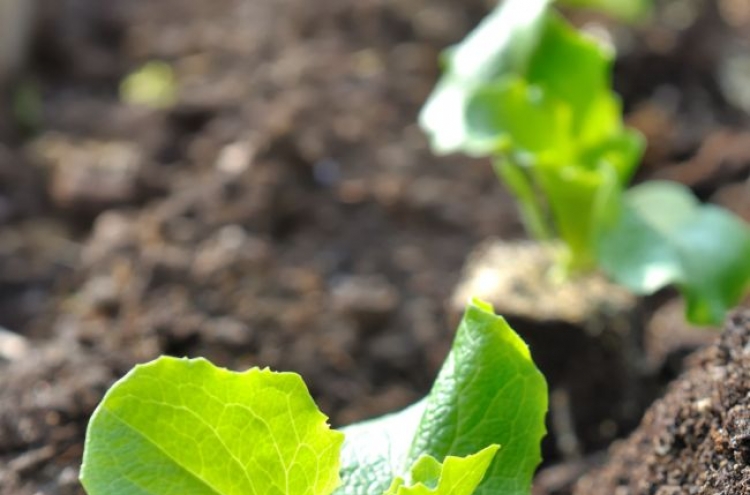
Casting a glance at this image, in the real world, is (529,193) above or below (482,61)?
below

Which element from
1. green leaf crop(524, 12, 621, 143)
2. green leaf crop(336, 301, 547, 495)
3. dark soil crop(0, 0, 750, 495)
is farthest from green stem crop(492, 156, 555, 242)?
green leaf crop(336, 301, 547, 495)

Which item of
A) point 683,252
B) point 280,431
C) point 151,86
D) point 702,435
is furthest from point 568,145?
point 151,86

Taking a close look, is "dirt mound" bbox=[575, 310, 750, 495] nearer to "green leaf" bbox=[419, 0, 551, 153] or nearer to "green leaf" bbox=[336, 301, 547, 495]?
"green leaf" bbox=[336, 301, 547, 495]

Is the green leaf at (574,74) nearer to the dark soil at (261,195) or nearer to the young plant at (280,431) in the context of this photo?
the dark soil at (261,195)

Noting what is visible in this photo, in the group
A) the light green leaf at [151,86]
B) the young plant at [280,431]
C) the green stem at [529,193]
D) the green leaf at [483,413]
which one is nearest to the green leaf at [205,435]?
the young plant at [280,431]

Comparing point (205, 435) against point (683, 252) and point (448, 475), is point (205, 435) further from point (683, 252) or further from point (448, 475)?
point (683, 252)

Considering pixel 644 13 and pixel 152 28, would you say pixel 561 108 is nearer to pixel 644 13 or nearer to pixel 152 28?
pixel 644 13
